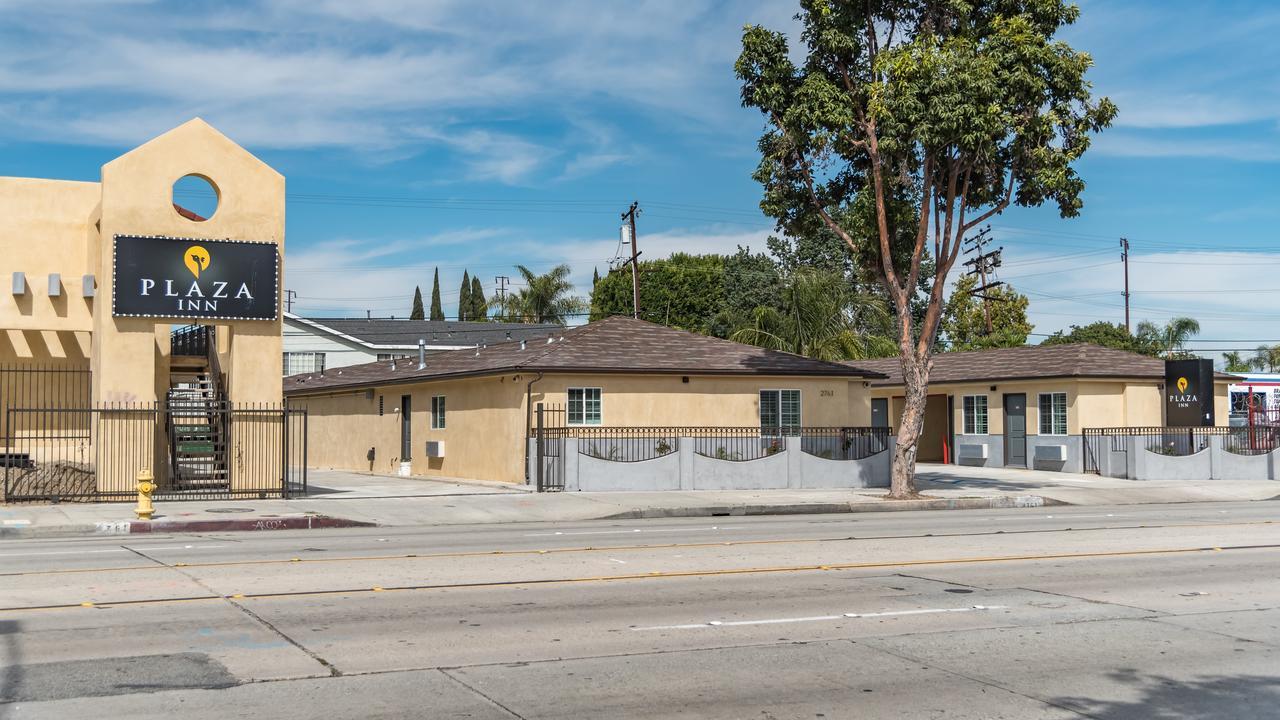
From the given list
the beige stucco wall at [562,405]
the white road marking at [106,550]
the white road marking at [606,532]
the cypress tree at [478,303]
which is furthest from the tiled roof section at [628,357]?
the cypress tree at [478,303]

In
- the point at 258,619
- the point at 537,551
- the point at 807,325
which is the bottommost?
the point at 537,551

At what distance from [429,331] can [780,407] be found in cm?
3721

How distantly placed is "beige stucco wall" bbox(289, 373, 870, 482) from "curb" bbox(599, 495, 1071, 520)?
7.25m

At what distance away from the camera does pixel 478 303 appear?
9850cm

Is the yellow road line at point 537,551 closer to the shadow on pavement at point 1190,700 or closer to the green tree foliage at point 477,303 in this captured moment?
the shadow on pavement at point 1190,700

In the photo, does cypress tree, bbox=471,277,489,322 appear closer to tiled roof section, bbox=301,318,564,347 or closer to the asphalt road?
tiled roof section, bbox=301,318,564,347

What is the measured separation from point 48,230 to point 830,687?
26085 mm

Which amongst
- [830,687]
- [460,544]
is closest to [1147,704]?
[830,687]

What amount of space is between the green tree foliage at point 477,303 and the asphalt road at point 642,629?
8005 centimetres

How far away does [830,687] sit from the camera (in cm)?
798

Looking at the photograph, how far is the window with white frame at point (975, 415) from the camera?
41.1m

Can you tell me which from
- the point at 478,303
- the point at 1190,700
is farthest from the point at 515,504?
the point at 478,303

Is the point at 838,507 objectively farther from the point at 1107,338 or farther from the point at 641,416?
the point at 1107,338

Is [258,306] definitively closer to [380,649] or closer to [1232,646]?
[380,649]
